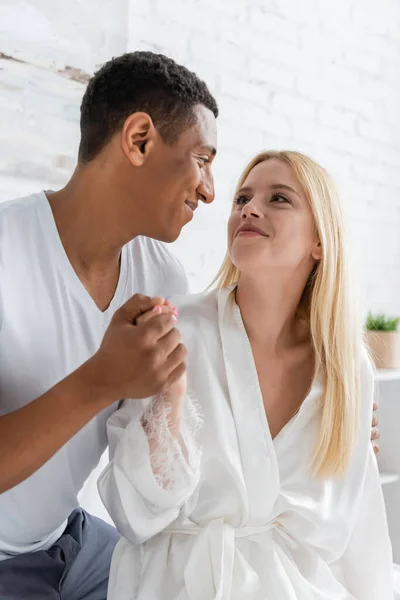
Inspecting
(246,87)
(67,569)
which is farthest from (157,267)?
(246,87)

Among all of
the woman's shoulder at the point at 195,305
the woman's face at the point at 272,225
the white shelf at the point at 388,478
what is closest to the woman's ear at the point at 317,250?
the woman's face at the point at 272,225

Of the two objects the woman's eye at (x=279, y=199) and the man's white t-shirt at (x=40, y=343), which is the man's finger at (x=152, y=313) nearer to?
the man's white t-shirt at (x=40, y=343)

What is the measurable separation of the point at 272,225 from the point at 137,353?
50cm

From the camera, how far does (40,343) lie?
1.43m

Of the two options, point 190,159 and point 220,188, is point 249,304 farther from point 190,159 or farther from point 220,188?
point 220,188

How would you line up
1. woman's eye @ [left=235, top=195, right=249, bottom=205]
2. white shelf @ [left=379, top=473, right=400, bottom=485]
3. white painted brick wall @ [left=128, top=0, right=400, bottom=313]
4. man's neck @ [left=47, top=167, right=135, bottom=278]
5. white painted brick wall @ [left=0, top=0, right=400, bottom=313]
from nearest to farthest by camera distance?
1. man's neck @ [left=47, top=167, right=135, bottom=278]
2. woman's eye @ [left=235, top=195, right=249, bottom=205]
3. white painted brick wall @ [left=0, top=0, right=400, bottom=313]
4. white painted brick wall @ [left=128, top=0, right=400, bottom=313]
5. white shelf @ [left=379, top=473, right=400, bottom=485]

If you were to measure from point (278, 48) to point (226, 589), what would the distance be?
189cm

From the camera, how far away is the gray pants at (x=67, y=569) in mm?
1389

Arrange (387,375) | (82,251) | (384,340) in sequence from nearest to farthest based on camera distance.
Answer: (82,251)
(387,375)
(384,340)

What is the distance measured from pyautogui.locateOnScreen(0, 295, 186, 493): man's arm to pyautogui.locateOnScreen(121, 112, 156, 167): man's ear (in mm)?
386

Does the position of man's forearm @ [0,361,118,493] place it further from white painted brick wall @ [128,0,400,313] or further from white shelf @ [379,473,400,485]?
white shelf @ [379,473,400,485]

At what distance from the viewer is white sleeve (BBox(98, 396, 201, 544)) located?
1.26 meters

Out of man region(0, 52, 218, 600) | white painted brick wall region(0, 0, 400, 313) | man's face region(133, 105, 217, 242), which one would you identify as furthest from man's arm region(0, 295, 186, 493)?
white painted brick wall region(0, 0, 400, 313)

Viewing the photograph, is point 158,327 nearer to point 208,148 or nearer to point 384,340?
point 208,148
